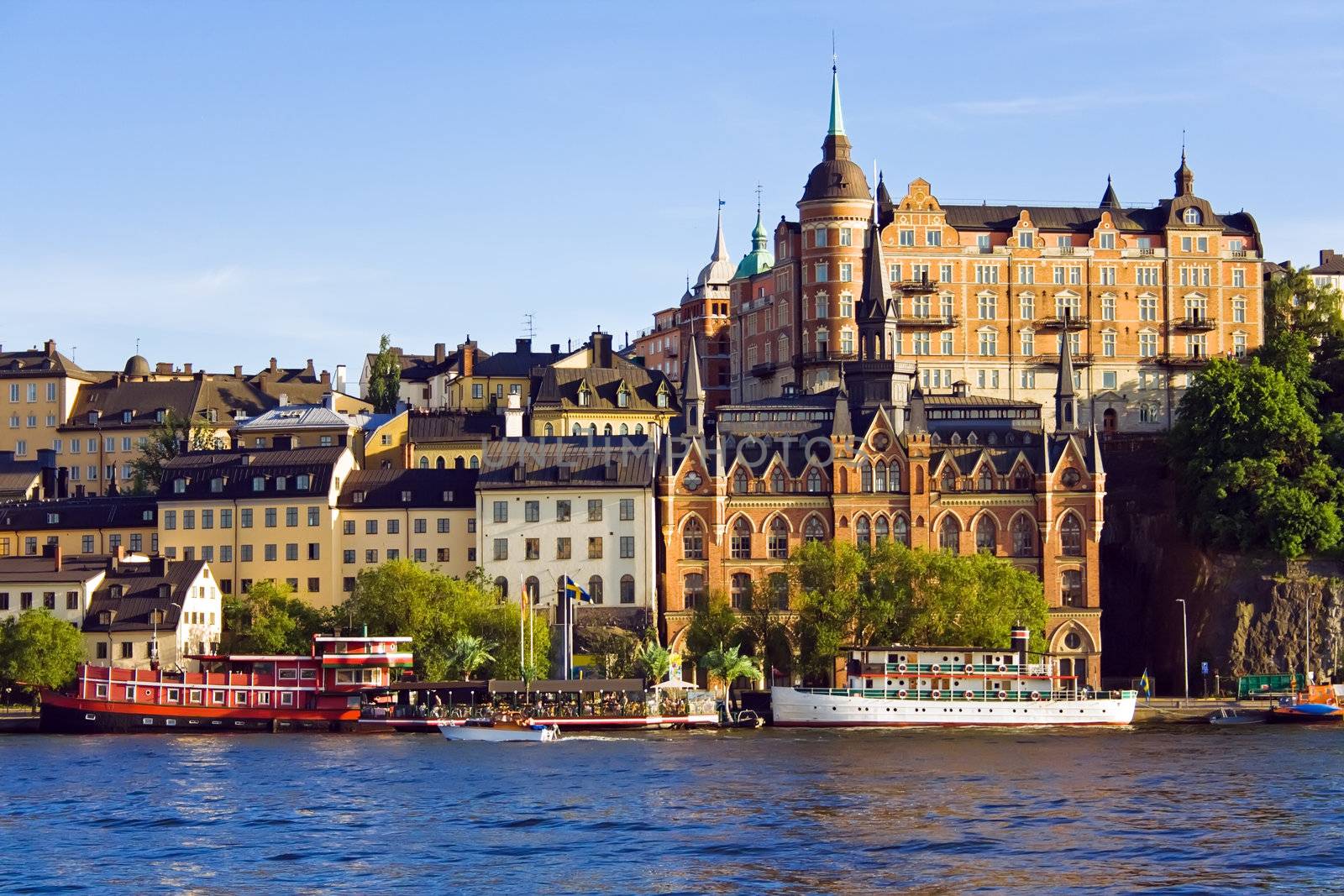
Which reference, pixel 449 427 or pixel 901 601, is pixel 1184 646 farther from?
pixel 449 427

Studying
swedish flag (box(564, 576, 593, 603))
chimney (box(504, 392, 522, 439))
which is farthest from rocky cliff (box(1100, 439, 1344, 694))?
chimney (box(504, 392, 522, 439))

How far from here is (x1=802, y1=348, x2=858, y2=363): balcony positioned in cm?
17800

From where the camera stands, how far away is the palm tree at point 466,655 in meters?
139

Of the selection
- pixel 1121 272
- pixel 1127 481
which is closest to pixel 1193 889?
pixel 1127 481

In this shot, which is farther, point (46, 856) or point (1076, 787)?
point (1076, 787)

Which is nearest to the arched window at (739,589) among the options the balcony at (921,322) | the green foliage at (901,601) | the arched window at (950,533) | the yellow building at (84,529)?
the green foliage at (901,601)

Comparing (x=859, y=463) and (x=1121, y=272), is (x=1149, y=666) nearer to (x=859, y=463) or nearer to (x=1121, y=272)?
(x=859, y=463)

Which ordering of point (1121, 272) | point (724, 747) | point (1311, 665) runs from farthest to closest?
point (1121, 272) < point (1311, 665) < point (724, 747)

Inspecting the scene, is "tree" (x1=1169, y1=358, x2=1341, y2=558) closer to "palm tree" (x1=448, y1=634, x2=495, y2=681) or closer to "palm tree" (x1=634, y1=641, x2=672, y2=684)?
"palm tree" (x1=634, y1=641, x2=672, y2=684)

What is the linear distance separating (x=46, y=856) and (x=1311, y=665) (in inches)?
3376

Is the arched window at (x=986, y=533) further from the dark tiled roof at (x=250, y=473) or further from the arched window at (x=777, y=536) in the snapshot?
the dark tiled roof at (x=250, y=473)

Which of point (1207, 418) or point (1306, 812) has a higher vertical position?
point (1207, 418)

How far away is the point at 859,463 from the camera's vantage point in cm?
15312

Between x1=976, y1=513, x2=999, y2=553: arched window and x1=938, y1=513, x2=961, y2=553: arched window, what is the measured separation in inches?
47.4
